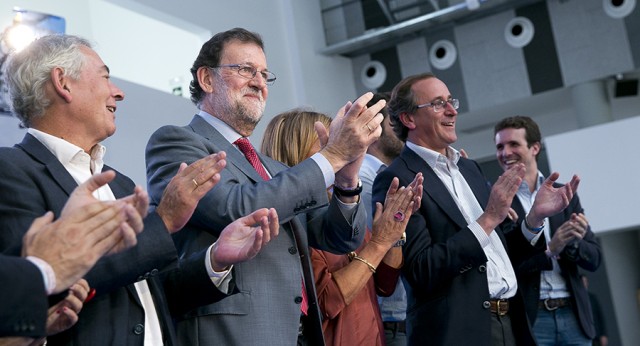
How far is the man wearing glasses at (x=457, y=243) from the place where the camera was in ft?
9.12

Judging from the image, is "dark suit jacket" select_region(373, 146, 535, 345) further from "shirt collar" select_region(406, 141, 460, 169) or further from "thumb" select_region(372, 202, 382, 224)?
"thumb" select_region(372, 202, 382, 224)

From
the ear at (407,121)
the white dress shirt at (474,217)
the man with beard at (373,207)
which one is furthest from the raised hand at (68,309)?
the ear at (407,121)

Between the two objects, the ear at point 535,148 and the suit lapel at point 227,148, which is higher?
the suit lapel at point 227,148

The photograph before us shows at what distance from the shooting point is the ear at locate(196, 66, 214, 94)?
2.63m

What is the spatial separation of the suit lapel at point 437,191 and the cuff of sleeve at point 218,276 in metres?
1.11

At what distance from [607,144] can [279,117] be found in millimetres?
5645

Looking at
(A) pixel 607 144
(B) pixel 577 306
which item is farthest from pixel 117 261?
(A) pixel 607 144

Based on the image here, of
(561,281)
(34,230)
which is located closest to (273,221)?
(34,230)

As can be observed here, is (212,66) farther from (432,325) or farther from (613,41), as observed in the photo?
(613,41)

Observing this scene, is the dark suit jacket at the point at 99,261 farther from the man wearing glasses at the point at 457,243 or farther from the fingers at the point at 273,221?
the man wearing glasses at the point at 457,243

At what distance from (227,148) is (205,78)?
0.37 meters

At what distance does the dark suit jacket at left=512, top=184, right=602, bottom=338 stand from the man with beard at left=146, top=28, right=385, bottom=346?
1517 millimetres

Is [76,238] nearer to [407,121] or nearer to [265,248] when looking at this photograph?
[265,248]

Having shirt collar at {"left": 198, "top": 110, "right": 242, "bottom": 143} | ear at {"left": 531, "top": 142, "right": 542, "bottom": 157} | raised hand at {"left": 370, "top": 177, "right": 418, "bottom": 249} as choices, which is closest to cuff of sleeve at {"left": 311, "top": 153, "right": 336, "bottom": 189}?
shirt collar at {"left": 198, "top": 110, "right": 242, "bottom": 143}
